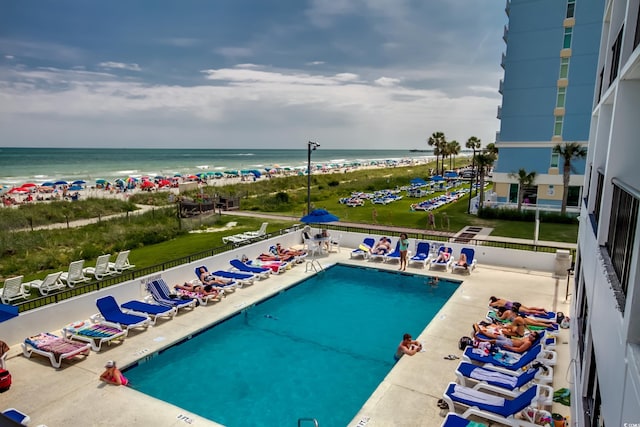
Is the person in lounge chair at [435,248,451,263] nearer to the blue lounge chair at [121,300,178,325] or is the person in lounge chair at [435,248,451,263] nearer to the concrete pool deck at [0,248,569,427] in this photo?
the concrete pool deck at [0,248,569,427]

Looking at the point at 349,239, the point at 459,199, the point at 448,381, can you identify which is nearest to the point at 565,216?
the point at 459,199

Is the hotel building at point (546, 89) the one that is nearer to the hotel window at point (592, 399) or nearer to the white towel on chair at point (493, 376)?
the white towel on chair at point (493, 376)

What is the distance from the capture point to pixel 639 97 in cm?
465

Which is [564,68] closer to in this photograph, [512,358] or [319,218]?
[319,218]

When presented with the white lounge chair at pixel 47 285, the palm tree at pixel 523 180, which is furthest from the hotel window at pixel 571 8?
the white lounge chair at pixel 47 285

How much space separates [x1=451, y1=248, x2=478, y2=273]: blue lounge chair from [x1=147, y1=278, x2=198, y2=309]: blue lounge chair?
993 centimetres

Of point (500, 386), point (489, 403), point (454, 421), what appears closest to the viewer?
point (454, 421)

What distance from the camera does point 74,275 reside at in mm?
14539

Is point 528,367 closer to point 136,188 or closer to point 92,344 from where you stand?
point 92,344

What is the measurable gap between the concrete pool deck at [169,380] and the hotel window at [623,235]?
4.23 m

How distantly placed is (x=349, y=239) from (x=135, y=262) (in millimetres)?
10010

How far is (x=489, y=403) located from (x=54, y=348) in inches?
356

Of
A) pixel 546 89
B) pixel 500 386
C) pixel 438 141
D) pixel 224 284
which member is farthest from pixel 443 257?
pixel 438 141

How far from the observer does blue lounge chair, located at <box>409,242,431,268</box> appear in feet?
55.4
